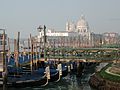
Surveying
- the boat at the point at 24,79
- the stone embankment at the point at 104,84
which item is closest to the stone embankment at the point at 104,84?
the stone embankment at the point at 104,84

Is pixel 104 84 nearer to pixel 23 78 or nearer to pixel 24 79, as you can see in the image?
pixel 24 79

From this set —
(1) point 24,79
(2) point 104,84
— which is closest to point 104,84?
(2) point 104,84

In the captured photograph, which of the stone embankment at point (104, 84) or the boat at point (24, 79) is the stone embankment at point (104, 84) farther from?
the boat at point (24, 79)

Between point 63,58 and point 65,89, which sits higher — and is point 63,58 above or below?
above

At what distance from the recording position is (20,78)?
3428 centimetres

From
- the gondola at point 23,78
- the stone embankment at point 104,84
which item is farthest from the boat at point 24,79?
the stone embankment at point 104,84

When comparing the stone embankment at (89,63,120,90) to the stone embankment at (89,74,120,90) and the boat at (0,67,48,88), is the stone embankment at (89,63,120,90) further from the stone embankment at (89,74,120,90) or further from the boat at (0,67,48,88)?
the boat at (0,67,48,88)

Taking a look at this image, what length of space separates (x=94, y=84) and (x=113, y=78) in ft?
16.1

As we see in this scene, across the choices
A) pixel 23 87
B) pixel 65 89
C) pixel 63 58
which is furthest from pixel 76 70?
pixel 23 87

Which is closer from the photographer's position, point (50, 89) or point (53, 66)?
point (50, 89)

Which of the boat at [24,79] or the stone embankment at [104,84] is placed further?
the boat at [24,79]

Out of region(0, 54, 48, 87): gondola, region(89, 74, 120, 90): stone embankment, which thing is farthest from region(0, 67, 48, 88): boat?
region(89, 74, 120, 90): stone embankment

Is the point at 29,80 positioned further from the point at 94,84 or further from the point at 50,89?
the point at 94,84

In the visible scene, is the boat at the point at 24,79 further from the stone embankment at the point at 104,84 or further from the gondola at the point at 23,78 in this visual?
the stone embankment at the point at 104,84
